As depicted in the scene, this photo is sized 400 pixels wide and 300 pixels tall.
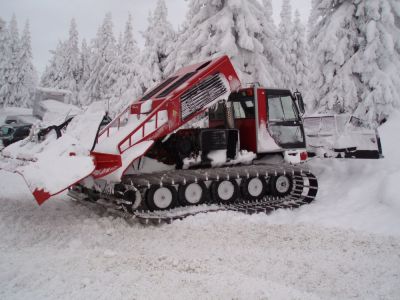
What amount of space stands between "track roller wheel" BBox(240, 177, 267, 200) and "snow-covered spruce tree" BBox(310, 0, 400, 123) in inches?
272

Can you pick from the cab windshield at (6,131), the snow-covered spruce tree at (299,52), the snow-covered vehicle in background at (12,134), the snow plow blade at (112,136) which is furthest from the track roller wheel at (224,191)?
the snow-covered spruce tree at (299,52)

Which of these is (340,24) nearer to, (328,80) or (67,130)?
(328,80)

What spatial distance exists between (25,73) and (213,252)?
188 ft

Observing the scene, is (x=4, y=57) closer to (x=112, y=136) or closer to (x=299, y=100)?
(x=112, y=136)

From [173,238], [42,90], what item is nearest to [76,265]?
[173,238]

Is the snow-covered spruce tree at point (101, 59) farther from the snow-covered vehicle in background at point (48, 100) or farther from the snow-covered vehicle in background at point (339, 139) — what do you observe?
→ the snow-covered vehicle in background at point (339, 139)

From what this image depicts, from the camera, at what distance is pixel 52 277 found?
4.51 m

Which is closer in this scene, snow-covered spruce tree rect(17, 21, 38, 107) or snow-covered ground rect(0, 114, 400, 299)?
snow-covered ground rect(0, 114, 400, 299)

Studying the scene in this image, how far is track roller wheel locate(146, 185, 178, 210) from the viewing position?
7707 mm

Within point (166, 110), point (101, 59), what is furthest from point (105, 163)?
point (101, 59)

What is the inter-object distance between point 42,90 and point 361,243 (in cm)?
2694

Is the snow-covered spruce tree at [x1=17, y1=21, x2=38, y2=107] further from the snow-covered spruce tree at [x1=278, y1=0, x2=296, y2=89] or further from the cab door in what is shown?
the cab door

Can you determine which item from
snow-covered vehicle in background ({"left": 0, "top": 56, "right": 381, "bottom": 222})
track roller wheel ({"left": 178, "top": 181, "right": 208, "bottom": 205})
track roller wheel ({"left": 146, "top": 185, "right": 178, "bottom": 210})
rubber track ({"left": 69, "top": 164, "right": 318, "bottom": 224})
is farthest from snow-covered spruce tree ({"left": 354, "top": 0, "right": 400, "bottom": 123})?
track roller wheel ({"left": 146, "top": 185, "right": 178, "bottom": 210})

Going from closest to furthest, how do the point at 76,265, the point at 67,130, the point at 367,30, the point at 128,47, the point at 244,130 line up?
the point at 76,265
the point at 67,130
the point at 244,130
the point at 367,30
the point at 128,47
